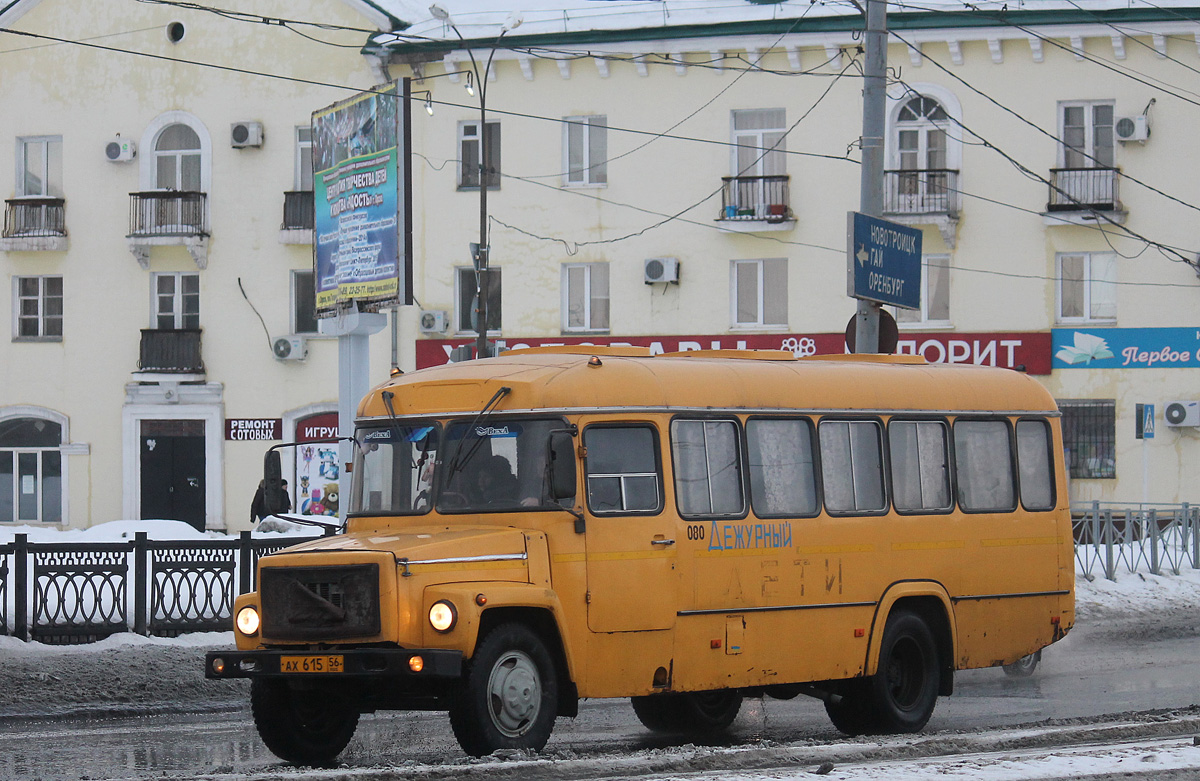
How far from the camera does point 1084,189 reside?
31.3 meters

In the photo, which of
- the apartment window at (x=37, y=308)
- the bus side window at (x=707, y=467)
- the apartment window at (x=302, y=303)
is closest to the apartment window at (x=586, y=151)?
the apartment window at (x=302, y=303)

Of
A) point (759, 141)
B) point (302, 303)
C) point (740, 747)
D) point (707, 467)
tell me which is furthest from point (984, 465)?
point (302, 303)

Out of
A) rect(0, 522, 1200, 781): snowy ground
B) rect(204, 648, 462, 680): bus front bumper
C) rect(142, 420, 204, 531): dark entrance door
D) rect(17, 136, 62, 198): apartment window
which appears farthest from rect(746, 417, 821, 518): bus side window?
rect(17, 136, 62, 198): apartment window

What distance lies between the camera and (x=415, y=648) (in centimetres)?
879

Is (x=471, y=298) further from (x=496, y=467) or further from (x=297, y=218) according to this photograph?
(x=496, y=467)

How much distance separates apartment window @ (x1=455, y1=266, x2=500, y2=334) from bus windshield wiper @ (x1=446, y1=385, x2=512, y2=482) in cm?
2368

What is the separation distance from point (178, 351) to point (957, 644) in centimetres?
2561

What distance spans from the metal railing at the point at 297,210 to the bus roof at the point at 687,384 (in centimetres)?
2293

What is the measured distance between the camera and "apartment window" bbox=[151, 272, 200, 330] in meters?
35.0

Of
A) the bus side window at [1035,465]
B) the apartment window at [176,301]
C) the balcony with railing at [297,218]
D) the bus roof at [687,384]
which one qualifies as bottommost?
the bus side window at [1035,465]

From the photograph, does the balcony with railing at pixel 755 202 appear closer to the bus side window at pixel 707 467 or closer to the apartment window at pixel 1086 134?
the apartment window at pixel 1086 134

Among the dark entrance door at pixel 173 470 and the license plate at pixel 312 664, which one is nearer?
the license plate at pixel 312 664

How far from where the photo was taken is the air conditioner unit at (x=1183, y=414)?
3064 centimetres

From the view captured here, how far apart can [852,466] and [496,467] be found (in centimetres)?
279
